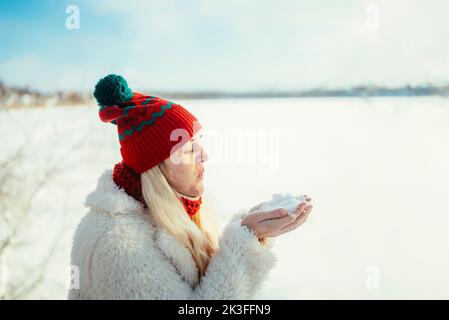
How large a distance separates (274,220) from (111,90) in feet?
1.57

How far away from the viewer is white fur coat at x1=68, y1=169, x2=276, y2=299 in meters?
0.91

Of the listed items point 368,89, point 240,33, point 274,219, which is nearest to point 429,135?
point 368,89

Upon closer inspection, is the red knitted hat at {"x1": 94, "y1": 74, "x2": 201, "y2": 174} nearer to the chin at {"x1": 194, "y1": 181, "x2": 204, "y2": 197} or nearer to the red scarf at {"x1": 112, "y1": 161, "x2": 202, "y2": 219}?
the red scarf at {"x1": 112, "y1": 161, "x2": 202, "y2": 219}

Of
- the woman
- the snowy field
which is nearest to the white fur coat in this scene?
the woman

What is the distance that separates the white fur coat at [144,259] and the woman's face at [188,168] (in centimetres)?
11

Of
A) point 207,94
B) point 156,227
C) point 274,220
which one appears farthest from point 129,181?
point 207,94

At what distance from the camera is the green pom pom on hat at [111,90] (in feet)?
3.28

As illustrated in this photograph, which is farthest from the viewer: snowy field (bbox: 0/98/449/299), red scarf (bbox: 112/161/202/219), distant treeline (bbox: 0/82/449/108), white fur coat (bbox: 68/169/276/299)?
distant treeline (bbox: 0/82/449/108)

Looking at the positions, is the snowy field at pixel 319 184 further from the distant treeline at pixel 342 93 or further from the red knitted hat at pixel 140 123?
the red knitted hat at pixel 140 123

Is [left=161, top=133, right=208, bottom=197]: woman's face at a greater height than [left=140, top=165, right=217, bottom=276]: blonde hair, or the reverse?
[left=161, top=133, right=208, bottom=197]: woman's face

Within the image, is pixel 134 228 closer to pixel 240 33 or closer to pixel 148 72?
pixel 148 72

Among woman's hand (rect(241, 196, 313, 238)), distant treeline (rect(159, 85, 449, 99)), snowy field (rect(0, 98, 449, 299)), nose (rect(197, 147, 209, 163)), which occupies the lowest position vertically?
snowy field (rect(0, 98, 449, 299))

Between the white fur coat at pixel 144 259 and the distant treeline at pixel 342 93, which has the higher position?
the distant treeline at pixel 342 93

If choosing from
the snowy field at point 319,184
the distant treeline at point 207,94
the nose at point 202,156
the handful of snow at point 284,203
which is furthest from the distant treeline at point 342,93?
the handful of snow at point 284,203
